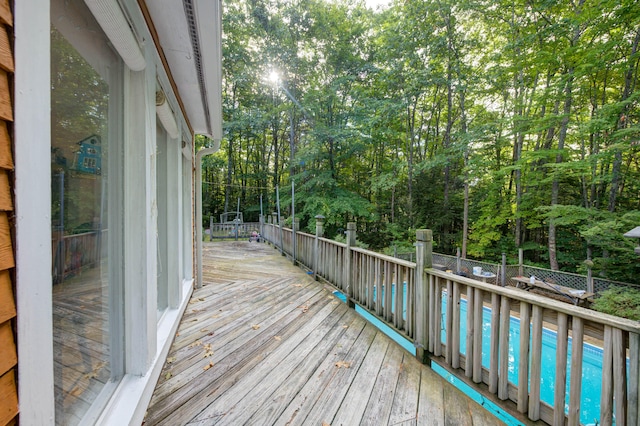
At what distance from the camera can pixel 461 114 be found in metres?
11.8

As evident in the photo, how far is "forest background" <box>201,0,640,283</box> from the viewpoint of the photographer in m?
8.02

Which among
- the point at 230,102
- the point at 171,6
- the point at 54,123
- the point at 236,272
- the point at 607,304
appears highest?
the point at 230,102

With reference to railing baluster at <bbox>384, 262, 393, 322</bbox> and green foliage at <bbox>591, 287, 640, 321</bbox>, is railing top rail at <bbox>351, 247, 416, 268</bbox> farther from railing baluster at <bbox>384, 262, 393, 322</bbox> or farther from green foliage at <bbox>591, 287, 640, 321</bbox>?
green foliage at <bbox>591, 287, 640, 321</bbox>

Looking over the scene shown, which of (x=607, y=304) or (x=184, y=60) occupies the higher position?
(x=184, y=60)

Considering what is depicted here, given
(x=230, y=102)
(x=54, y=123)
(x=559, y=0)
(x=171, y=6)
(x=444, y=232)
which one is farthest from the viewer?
(x=230, y=102)

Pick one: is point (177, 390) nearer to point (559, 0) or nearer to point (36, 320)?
point (36, 320)

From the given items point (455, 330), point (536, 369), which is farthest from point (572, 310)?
point (455, 330)

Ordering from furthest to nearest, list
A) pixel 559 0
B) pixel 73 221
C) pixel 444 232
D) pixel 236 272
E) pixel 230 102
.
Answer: pixel 230 102
pixel 444 232
pixel 559 0
pixel 236 272
pixel 73 221

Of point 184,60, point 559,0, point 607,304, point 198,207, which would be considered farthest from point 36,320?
point 559,0

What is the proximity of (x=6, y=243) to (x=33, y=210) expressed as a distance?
0.42 ft

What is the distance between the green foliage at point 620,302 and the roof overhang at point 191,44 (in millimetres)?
8398

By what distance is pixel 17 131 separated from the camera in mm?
646

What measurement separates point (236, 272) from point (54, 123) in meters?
4.71

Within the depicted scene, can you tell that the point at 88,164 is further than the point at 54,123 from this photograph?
Yes
